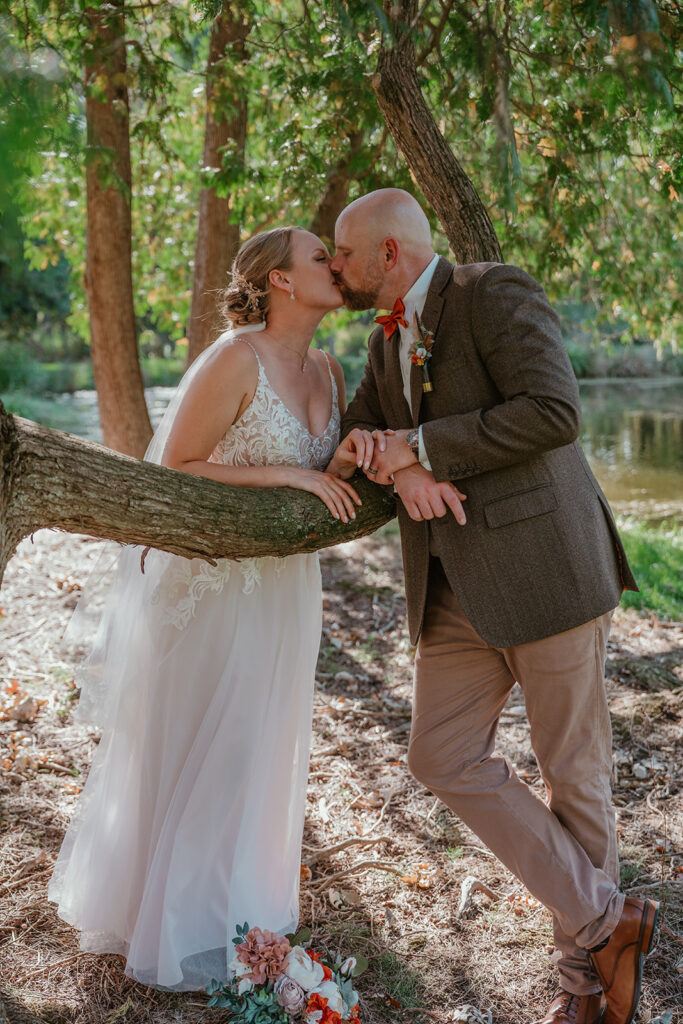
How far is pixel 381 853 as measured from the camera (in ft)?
11.2

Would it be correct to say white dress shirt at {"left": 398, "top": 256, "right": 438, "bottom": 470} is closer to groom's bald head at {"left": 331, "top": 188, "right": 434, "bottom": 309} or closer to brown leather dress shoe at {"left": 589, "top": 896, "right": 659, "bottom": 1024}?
groom's bald head at {"left": 331, "top": 188, "right": 434, "bottom": 309}

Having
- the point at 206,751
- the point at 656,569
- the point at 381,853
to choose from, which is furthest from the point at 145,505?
the point at 656,569

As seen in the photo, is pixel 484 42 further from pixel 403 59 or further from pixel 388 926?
pixel 388 926

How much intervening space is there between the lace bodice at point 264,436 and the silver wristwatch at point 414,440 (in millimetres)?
507

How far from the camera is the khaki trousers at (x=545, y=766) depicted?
2.55 meters

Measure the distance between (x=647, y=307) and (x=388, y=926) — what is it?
20.7 feet

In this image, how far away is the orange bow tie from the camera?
9.07 feet

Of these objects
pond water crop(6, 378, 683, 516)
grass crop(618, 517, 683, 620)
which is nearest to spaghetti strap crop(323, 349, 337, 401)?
grass crop(618, 517, 683, 620)

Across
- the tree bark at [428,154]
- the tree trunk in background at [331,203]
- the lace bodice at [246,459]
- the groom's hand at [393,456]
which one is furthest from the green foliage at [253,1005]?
the tree trunk in background at [331,203]

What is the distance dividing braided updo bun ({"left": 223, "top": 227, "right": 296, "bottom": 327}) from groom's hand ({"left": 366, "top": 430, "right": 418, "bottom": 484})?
0.76m

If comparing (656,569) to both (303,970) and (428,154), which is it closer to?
(428,154)

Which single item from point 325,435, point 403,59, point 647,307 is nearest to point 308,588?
point 325,435

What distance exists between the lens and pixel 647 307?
301 inches

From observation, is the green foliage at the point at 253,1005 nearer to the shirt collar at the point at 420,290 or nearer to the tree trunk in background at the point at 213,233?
the shirt collar at the point at 420,290
